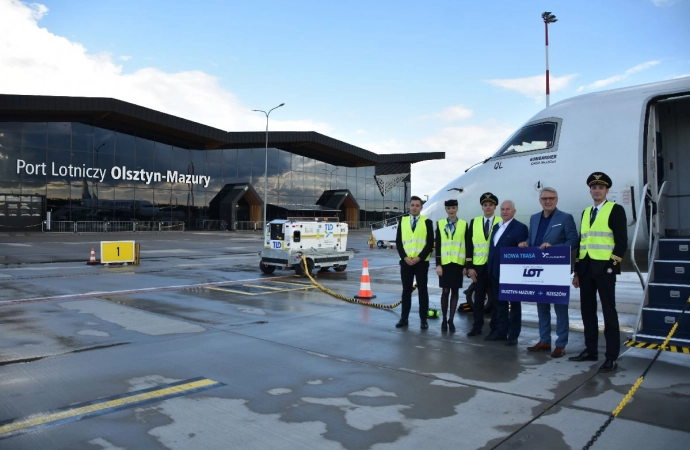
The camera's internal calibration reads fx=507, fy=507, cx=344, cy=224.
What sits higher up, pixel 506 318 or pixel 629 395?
pixel 506 318

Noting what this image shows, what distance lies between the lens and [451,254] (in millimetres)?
8109

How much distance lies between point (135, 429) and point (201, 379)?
4.37ft

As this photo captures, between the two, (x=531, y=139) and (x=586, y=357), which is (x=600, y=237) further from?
(x=531, y=139)

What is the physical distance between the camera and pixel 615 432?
13.5ft

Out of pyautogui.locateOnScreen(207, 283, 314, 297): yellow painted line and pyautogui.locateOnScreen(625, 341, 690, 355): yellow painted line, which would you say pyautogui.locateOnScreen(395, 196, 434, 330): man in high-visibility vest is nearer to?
pyautogui.locateOnScreen(625, 341, 690, 355): yellow painted line

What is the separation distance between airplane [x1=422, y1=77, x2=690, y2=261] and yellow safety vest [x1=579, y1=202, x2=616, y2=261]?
101 centimetres

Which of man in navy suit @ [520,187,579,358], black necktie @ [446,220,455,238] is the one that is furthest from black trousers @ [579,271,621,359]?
black necktie @ [446,220,455,238]

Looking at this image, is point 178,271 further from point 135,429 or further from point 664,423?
point 664,423

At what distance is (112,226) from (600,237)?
45.4 m

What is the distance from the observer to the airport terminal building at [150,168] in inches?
1620

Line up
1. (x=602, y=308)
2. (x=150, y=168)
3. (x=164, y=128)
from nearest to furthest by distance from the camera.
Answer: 1. (x=602, y=308)
2. (x=164, y=128)
3. (x=150, y=168)

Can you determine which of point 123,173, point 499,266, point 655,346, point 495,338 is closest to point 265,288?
point 495,338

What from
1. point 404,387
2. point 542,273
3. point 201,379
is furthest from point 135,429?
point 542,273

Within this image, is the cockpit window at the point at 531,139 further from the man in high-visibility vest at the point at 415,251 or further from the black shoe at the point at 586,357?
the black shoe at the point at 586,357
